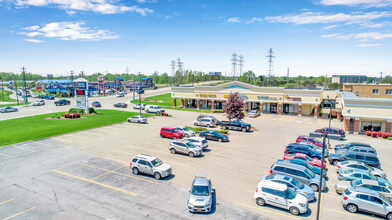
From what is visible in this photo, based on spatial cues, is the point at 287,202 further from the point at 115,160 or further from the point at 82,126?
the point at 82,126

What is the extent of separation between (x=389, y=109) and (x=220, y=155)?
98.1 feet

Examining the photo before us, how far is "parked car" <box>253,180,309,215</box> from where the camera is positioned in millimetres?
15344

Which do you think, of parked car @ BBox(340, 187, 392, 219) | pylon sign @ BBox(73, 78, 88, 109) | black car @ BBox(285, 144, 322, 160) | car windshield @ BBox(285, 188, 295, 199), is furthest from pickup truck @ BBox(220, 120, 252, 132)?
pylon sign @ BBox(73, 78, 88, 109)

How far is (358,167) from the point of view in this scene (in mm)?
21562

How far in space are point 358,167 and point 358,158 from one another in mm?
2867

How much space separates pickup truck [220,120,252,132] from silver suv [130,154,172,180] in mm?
21197

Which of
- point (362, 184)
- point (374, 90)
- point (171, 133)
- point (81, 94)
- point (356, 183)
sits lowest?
point (356, 183)

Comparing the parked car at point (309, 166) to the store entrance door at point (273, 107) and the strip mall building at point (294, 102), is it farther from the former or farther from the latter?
the store entrance door at point (273, 107)

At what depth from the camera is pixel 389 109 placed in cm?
3716

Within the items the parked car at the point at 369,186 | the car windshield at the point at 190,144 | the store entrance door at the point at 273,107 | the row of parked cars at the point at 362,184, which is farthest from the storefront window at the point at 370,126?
the car windshield at the point at 190,144

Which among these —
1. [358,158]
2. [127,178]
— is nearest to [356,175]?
[358,158]

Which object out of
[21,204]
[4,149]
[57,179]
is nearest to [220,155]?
[57,179]

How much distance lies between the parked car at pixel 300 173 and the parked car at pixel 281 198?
134 inches

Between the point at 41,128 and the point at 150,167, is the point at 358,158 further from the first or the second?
the point at 41,128
